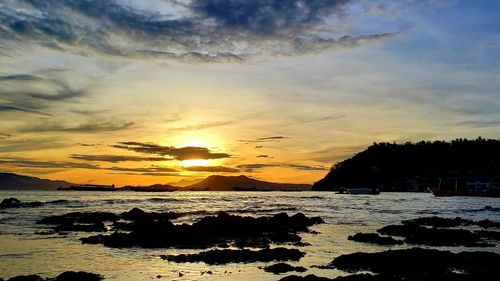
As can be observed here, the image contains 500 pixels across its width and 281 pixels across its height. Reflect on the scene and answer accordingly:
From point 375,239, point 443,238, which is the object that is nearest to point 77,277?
point 375,239

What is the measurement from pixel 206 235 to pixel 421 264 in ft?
60.3

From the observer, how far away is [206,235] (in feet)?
120

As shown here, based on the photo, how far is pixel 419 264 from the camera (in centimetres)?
2314

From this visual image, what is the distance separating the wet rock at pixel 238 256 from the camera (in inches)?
1013

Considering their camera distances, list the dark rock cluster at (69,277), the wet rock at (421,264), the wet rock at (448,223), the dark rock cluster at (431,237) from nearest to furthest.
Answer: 1. the dark rock cluster at (69,277)
2. the wet rock at (421,264)
3. the dark rock cluster at (431,237)
4. the wet rock at (448,223)

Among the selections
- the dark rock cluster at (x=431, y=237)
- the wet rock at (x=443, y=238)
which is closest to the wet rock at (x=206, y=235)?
the dark rock cluster at (x=431, y=237)

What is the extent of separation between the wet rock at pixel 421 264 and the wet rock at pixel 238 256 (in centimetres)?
329

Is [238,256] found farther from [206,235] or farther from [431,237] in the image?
[431,237]

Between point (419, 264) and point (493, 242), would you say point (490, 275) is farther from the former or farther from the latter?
point (493, 242)

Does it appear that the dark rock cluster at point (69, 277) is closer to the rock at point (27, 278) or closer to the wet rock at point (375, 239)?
the rock at point (27, 278)

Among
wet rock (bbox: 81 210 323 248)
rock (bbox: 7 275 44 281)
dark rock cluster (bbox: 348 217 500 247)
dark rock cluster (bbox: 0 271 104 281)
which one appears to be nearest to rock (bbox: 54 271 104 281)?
dark rock cluster (bbox: 0 271 104 281)

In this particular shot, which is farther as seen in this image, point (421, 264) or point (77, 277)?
point (421, 264)

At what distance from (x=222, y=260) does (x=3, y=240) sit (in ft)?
69.6

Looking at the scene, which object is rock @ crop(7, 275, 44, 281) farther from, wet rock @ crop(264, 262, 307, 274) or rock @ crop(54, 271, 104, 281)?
wet rock @ crop(264, 262, 307, 274)
